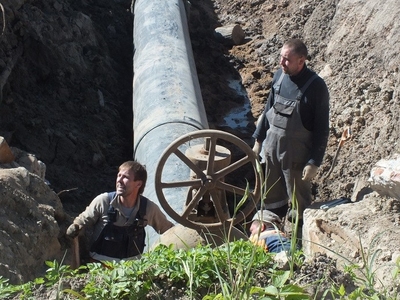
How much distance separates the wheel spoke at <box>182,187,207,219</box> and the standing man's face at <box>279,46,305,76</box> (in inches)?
57.7

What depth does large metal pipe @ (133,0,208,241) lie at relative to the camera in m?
7.66

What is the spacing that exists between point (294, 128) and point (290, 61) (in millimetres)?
594

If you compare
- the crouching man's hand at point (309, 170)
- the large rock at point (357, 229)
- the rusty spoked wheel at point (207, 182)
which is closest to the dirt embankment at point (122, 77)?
the crouching man's hand at point (309, 170)

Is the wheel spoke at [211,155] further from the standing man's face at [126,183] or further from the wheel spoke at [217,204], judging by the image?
the standing man's face at [126,183]

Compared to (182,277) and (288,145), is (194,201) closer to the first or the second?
(288,145)

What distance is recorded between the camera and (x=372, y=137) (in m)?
8.01

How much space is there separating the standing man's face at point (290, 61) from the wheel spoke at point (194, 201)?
147 centimetres

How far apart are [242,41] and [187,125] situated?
5024 mm

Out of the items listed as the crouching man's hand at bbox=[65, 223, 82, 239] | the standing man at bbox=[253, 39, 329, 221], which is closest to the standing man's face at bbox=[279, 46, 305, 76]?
the standing man at bbox=[253, 39, 329, 221]

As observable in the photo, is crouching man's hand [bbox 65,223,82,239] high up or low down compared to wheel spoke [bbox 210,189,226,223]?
down

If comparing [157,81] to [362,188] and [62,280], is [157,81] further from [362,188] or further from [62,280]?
[62,280]

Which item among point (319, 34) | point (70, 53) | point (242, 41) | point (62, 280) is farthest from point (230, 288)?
point (242, 41)

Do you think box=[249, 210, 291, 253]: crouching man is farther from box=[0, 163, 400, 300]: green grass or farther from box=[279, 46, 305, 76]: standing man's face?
box=[279, 46, 305, 76]: standing man's face

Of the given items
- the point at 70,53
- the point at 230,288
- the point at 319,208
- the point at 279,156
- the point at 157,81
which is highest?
the point at 70,53
